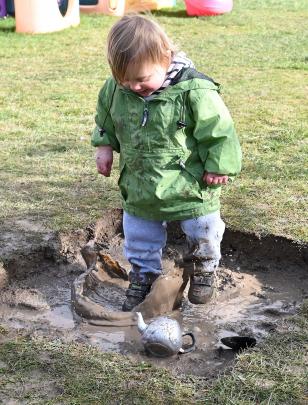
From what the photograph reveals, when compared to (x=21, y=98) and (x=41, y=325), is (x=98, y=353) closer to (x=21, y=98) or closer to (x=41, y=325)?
(x=41, y=325)

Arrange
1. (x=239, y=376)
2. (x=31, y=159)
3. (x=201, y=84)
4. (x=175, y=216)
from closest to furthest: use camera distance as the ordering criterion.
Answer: (x=239, y=376) → (x=201, y=84) → (x=175, y=216) → (x=31, y=159)

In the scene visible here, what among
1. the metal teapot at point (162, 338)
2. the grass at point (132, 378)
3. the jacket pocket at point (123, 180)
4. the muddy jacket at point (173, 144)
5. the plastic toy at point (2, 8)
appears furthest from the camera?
the plastic toy at point (2, 8)

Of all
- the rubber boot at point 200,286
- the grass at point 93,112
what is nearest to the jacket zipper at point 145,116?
the rubber boot at point 200,286

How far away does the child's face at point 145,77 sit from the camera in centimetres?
345

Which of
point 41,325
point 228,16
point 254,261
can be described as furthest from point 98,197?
point 228,16

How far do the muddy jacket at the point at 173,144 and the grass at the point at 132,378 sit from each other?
82 cm

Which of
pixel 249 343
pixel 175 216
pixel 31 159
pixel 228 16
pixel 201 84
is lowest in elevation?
pixel 228 16

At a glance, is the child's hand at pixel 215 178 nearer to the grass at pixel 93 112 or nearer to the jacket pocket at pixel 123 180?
the jacket pocket at pixel 123 180

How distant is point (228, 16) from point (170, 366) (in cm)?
1234

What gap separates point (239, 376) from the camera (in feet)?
10.1

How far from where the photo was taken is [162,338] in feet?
10.9

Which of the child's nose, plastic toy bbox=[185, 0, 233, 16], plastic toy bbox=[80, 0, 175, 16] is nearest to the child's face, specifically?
the child's nose

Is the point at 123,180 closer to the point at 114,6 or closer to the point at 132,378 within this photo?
the point at 132,378

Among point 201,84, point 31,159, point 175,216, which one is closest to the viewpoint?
point 201,84
